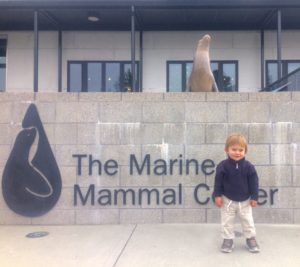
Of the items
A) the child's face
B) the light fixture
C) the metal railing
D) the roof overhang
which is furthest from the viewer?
the light fixture

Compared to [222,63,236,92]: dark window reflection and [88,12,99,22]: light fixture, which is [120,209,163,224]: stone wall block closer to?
[88,12,99,22]: light fixture

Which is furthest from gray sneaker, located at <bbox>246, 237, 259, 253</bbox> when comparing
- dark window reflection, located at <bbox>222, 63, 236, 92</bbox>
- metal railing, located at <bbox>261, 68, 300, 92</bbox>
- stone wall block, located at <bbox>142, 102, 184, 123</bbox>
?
dark window reflection, located at <bbox>222, 63, 236, 92</bbox>

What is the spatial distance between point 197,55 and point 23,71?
6.64 m

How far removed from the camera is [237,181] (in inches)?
177

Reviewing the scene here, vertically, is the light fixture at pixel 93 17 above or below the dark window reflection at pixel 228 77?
above

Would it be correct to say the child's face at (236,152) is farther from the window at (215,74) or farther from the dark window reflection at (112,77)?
the dark window reflection at (112,77)

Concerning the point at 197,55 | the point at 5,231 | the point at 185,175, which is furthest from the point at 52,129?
the point at 197,55

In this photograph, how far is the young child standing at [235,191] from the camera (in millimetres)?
4480

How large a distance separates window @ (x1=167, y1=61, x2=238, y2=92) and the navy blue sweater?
703 cm

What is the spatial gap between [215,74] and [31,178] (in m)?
7.00

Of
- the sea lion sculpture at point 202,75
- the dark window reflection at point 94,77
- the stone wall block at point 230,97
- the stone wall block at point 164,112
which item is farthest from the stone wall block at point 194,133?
the dark window reflection at point 94,77

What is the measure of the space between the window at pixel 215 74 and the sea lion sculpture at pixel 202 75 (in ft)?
15.9

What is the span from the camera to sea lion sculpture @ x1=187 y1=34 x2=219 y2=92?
20.7 feet

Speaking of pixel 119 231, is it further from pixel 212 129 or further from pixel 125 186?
pixel 212 129
